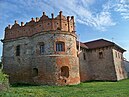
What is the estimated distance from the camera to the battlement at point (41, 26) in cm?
2259

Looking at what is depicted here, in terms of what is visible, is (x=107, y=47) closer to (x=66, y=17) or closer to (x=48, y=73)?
(x=66, y=17)

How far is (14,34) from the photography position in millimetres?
25703

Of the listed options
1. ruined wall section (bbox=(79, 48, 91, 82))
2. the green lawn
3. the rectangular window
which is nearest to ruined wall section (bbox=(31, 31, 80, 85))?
the rectangular window

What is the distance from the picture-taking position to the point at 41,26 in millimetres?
23031

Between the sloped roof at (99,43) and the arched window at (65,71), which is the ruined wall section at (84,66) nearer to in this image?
the sloped roof at (99,43)

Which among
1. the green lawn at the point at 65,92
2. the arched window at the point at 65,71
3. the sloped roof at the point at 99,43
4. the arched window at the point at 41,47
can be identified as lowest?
the green lawn at the point at 65,92

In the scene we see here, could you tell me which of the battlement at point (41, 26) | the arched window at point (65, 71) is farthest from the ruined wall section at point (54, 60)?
the battlement at point (41, 26)

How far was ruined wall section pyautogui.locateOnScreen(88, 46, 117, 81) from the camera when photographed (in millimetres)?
30281

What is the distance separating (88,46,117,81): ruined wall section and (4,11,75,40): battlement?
984 centimetres

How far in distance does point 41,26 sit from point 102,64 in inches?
551

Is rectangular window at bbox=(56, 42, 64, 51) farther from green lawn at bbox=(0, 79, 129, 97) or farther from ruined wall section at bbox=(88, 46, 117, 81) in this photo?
ruined wall section at bbox=(88, 46, 117, 81)

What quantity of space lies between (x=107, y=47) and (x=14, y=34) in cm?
1584

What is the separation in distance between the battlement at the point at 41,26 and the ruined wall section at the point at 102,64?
32.3ft

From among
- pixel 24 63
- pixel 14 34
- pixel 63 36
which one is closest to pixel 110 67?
pixel 63 36
